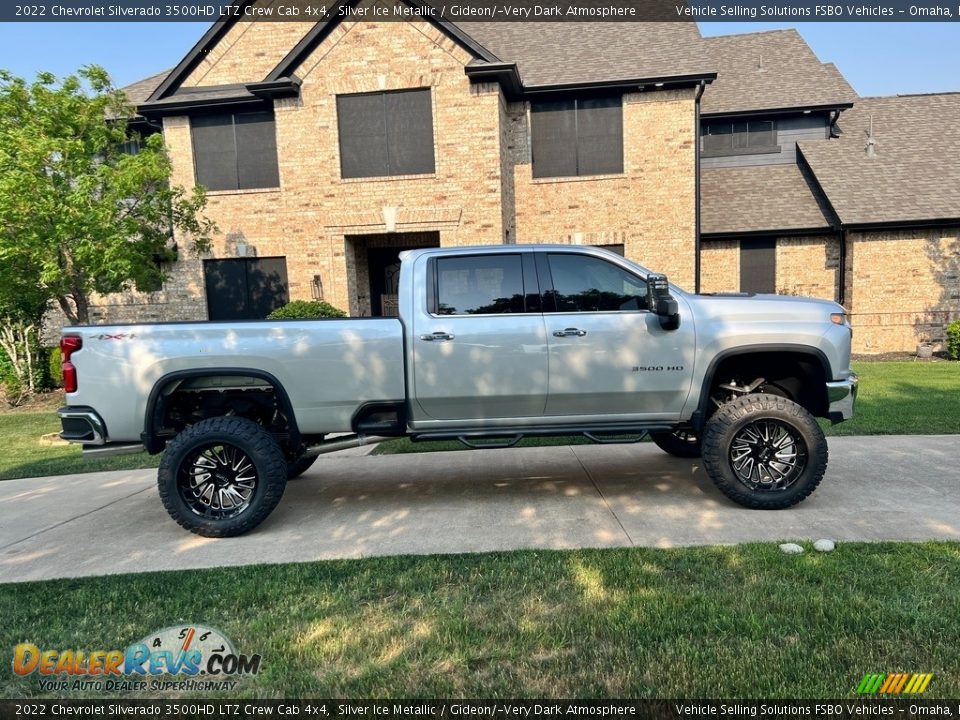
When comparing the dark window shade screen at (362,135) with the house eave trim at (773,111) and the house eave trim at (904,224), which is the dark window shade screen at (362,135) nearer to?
the house eave trim at (773,111)

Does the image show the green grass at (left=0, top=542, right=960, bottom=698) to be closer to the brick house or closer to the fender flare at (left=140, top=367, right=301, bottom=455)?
the fender flare at (left=140, top=367, right=301, bottom=455)

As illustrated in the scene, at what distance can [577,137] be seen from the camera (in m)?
14.9

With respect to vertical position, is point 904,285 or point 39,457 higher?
point 904,285

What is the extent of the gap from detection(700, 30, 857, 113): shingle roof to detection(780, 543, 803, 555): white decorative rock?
17.5 meters

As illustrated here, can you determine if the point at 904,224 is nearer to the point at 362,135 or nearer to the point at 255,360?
the point at 362,135

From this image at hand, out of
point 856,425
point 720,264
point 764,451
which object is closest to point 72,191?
point 764,451

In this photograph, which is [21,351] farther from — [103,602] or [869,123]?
[869,123]

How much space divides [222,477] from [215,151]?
1252 centimetres

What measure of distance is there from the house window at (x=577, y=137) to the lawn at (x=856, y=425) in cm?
756

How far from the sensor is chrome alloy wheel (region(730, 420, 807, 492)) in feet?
16.2

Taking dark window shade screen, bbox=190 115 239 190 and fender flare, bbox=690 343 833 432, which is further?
dark window shade screen, bbox=190 115 239 190

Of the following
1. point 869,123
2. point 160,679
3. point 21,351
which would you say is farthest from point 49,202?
point 869,123

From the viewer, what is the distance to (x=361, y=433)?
5023mm
